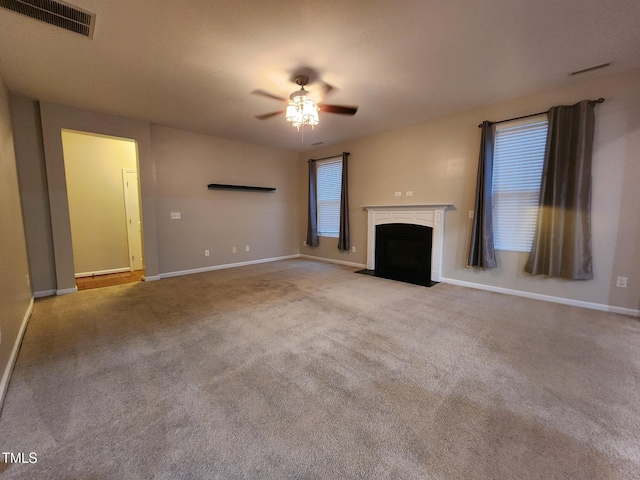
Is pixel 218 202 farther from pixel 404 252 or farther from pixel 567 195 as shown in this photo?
pixel 567 195

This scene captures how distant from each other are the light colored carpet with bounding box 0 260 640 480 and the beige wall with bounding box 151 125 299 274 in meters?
2.04

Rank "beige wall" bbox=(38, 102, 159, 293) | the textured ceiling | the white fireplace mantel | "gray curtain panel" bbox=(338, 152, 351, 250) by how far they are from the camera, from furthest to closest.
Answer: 1. "gray curtain panel" bbox=(338, 152, 351, 250)
2. the white fireplace mantel
3. "beige wall" bbox=(38, 102, 159, 293)
4. the textured ceiling

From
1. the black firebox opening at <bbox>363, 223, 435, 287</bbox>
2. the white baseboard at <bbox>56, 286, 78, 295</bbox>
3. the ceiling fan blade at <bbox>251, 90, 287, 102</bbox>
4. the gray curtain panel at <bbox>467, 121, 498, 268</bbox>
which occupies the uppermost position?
the ceiling fan blade at <bbox>251, 90, 287, 102</bbox>

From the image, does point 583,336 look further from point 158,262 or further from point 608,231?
point 158,262

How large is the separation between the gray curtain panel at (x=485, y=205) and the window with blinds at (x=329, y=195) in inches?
109

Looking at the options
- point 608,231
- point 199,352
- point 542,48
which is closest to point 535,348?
point 608,231

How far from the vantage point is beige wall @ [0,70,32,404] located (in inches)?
76.2

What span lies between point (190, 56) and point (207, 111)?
1.41m

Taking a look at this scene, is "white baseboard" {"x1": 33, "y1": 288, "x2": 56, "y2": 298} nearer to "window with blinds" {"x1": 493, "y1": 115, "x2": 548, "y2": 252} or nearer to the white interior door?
the white interior door

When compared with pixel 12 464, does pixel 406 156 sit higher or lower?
higher

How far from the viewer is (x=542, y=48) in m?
2.41

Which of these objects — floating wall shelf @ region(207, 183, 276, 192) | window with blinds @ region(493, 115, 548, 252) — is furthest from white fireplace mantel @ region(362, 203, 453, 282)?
floating wall shelf @ region(207, 183, 276, 192)

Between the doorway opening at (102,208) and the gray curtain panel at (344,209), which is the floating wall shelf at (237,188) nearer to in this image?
the doorway opening at (102,208)

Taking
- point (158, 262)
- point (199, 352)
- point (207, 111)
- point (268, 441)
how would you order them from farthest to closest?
point (158, 262), point (207, 111), point (199, 352), point (268, 441)
